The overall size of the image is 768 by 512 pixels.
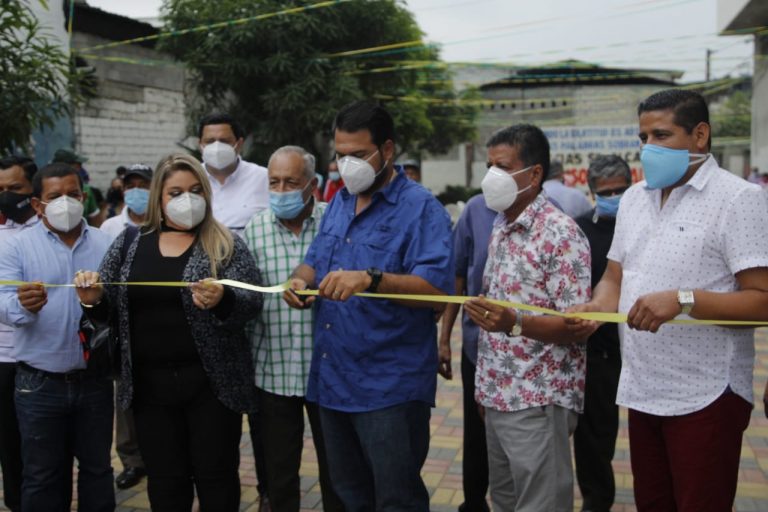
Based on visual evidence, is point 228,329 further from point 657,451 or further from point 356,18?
point 356,18

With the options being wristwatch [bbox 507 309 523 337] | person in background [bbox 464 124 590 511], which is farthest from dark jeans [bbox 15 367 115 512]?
wristwatch [bbox 507 309 523 337]

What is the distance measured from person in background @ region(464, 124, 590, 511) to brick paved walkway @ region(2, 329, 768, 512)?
4.92ft

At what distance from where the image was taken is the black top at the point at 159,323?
348 centimetres

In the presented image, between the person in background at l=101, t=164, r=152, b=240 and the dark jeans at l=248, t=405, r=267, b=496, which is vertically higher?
the person in background at l=101, t=164, r=152, b=240

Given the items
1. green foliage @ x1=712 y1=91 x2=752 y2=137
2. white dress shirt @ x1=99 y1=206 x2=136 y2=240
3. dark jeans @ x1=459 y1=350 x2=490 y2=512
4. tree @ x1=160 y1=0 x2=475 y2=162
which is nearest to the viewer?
dark jeans @ x1=459 y1=350 x2=490 y2=512

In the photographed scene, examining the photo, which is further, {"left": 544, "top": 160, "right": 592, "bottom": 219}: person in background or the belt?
{"left": 544, "top": 160, "right": 592, "bottom": 219}: person in background

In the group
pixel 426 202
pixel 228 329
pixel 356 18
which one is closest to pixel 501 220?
pixel 426 202

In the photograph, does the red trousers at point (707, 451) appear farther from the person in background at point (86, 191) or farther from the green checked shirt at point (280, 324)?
the person in background at point (86, 191)

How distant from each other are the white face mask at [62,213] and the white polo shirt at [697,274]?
8.51 feet

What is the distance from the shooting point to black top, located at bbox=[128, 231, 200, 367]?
348 cm

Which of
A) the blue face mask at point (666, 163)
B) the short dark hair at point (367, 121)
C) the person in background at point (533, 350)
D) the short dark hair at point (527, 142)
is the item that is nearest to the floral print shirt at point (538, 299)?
the person in background at point (533, 350)

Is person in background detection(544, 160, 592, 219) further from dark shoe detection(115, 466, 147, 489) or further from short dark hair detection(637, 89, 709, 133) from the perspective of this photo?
dark shoe detection(115, 466, 147, 489)

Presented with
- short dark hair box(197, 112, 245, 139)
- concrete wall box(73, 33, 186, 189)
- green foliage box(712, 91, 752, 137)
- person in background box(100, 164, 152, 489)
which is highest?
green foliage box(712, 91, 752, 137)

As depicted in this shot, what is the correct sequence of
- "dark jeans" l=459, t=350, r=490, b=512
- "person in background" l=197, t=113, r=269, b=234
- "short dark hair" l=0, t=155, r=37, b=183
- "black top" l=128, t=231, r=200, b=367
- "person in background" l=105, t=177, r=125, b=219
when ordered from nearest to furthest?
"black top" l=128, t=231, r=200, b=367 < "dark jeans" l=459, t=350, r=490, b=512 < "short dark hair" l=0, t=155, r=37, b=183 < "person in background" l=197, t=113, r=269, b=234 < "person in background" l=105, t=177, r=125, b=219
